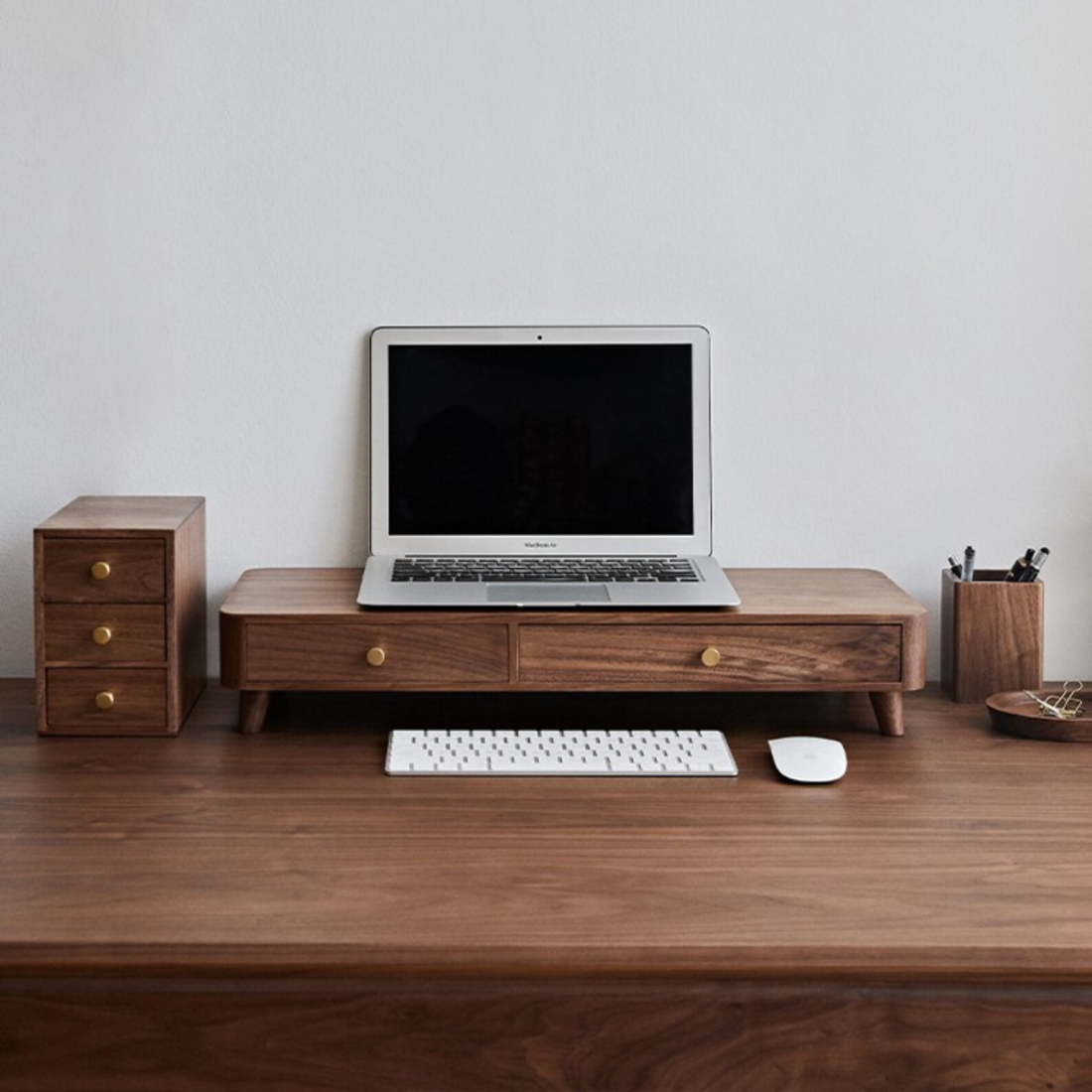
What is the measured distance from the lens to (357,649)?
1.53 m

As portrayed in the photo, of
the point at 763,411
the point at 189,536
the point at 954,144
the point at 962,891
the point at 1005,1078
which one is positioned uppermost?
the point at 954,144

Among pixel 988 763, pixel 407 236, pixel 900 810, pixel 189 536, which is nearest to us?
pixel 900 810

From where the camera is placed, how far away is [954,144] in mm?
1741

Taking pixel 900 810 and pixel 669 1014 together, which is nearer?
pixel 669 1014

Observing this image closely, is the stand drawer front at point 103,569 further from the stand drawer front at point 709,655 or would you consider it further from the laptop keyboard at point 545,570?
the stand drawer front at point 709,655

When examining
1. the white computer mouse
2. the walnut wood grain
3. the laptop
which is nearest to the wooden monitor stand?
the white computer mouse

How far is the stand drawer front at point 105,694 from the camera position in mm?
1536

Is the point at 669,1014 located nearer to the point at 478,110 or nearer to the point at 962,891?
the point at 962,891

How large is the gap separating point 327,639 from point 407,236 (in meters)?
0.53

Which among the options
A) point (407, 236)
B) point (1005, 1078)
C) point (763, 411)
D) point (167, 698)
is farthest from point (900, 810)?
point (407, 236)

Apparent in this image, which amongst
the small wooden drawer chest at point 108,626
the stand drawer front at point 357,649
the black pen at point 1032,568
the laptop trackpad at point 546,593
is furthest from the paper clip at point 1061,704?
the small wooden drawer chest at point 108,626

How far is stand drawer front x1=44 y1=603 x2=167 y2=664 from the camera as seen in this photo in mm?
1524

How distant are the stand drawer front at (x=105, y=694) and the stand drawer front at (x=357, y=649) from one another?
112 mm

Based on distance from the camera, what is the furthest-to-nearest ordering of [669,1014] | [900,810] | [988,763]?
1. [988,763]
2. [900,810]
3. [669,1014]
